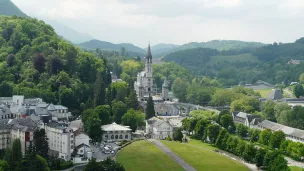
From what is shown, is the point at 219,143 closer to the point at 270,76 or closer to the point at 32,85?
the point at 32,85

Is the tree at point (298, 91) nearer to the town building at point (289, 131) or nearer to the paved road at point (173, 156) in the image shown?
the town building at point (289, 131)

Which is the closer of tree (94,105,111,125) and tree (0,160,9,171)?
tree (0,160,9,171)

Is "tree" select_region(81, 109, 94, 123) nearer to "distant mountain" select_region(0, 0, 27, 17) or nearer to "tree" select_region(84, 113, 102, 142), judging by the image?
"tree" select_region(84, 113, 102, 142)

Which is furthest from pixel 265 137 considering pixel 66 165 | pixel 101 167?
pixel 101 167

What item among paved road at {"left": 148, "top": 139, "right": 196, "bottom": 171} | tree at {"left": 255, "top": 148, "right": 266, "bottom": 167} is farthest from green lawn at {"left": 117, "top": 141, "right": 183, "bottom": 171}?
tree at {"left": 255, "top": 148, "right": 266, "bottom": 167}

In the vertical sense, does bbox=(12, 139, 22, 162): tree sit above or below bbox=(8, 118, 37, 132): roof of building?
below

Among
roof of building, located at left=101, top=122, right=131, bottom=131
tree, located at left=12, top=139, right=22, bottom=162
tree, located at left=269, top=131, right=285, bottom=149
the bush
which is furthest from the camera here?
roof of building, located at left=101, top=122, right=131, bottom=131
